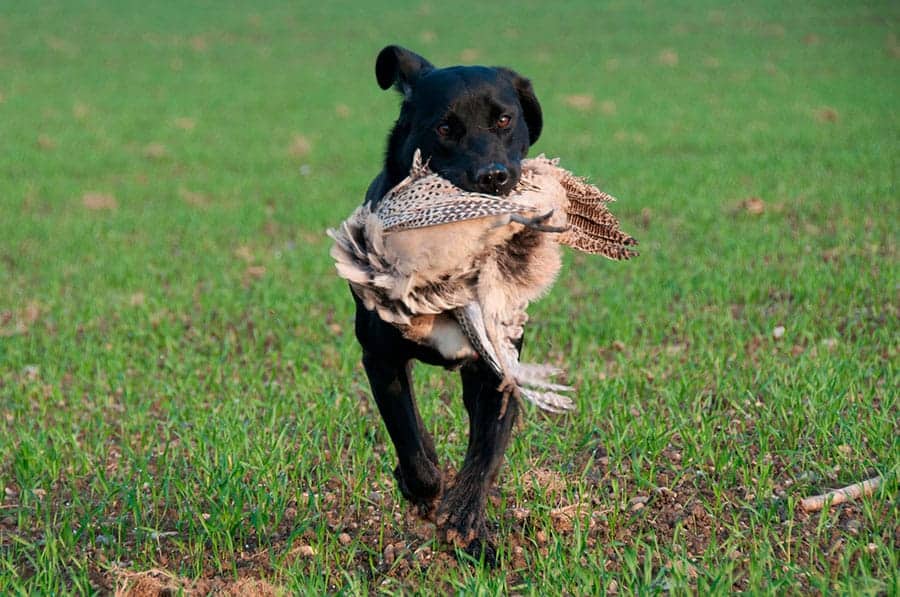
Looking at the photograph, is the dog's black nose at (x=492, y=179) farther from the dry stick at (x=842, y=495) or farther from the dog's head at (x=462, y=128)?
the dry stick at (x=842, y=495)

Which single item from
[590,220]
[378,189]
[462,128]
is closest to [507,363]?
[590,220]

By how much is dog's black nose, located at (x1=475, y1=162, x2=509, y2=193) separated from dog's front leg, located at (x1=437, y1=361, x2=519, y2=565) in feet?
2.04

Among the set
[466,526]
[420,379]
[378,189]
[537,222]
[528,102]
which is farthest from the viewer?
[420,379]

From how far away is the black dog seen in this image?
396 cm

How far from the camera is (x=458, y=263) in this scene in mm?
3455

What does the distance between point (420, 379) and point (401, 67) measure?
7.69 feet

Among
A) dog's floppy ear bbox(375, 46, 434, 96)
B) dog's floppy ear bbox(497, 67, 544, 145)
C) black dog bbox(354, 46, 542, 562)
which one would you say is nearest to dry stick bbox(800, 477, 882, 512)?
black dog bbox(354, 46, 542, 562)

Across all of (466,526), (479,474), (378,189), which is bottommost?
(466,526)

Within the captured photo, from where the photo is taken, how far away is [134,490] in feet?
15.0

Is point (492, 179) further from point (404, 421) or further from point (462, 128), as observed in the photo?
point (404, 421)

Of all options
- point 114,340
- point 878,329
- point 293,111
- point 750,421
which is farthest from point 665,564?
point 293,111

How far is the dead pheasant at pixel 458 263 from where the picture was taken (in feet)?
11.2

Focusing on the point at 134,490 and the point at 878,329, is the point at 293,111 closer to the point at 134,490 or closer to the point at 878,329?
the point at 878,329

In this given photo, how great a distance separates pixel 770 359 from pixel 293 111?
17.1 meters
